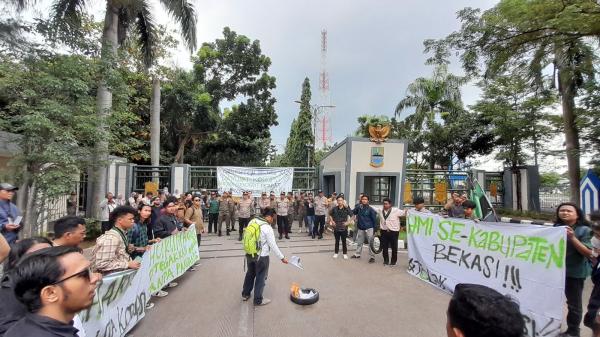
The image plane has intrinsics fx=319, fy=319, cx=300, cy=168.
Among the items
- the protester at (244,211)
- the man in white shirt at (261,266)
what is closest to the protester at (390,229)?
the man in white shirt at (261,266)

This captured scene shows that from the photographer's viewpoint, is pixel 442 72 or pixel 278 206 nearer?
pixel 278 206

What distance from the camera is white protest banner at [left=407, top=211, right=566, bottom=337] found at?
3760 millimetres

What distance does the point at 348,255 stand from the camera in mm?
8430

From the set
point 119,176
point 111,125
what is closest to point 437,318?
point 111,125

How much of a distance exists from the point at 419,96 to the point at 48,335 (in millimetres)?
24556

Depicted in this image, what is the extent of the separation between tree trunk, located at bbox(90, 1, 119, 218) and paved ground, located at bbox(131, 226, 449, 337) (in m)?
5.17

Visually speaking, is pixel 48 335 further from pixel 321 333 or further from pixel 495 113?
pixel 495 113

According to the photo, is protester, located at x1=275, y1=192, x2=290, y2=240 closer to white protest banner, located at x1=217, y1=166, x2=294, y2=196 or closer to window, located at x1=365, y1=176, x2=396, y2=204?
white protest banner, located at x1=217, y1=166, x2=294, y2=196

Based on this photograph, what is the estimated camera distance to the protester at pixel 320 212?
1109 cm

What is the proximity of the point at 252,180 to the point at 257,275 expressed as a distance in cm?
986

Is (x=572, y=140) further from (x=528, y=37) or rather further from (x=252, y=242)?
(x=252, y=242)

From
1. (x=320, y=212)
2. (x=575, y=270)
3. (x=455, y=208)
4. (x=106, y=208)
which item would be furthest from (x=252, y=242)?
(x=106, y=208)

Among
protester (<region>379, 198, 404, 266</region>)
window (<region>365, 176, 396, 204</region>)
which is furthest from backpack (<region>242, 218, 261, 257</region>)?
window (<region>365, 176, 396, 204</region>)

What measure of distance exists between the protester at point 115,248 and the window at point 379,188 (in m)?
11.2
